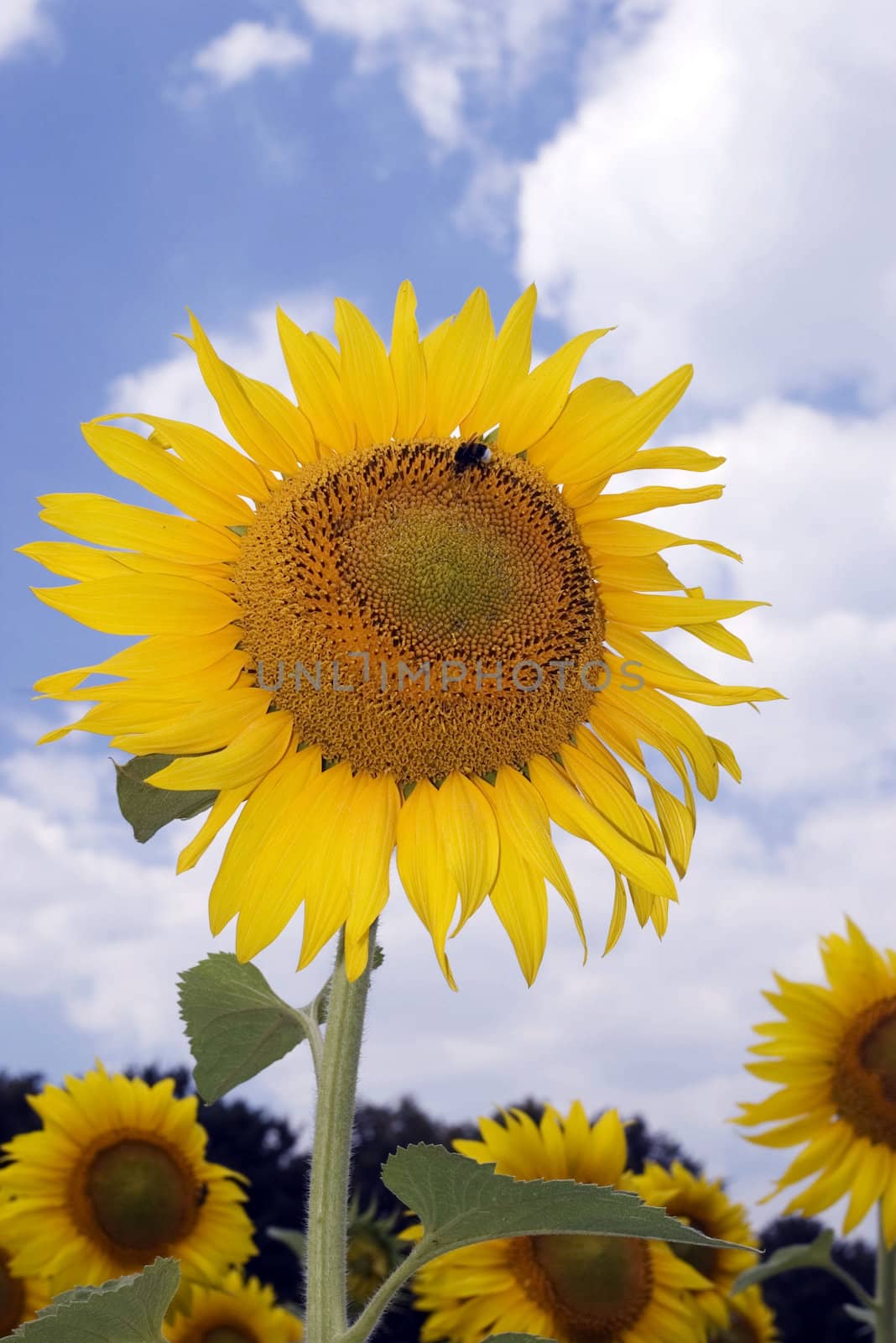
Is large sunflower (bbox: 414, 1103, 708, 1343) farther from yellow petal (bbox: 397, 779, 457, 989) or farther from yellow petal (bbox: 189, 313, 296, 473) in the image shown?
yellow petal (bbox: 189, 313, 296, 473)

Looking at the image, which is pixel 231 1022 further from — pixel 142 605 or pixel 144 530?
pixel 144 530

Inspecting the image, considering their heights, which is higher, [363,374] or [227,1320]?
[363,374]

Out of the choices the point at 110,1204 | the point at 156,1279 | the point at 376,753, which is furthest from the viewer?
the point at 110,1204

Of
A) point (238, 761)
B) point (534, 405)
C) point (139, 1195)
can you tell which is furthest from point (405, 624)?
point (139, 1195)

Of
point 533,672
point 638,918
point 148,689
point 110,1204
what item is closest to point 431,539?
point 533,672

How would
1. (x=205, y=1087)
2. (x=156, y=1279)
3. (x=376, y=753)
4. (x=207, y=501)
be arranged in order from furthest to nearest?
1. (x=205, y=1087)
2. (x=207, y=501)
3. (x=376, y=753)
4. (x=156, y=1279)

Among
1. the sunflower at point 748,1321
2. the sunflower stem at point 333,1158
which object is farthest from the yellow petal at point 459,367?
the sunflower at point 748,1321

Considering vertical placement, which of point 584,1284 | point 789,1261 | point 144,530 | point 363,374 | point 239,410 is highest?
point 363,374

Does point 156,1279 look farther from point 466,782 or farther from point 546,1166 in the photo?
point 546,1166
